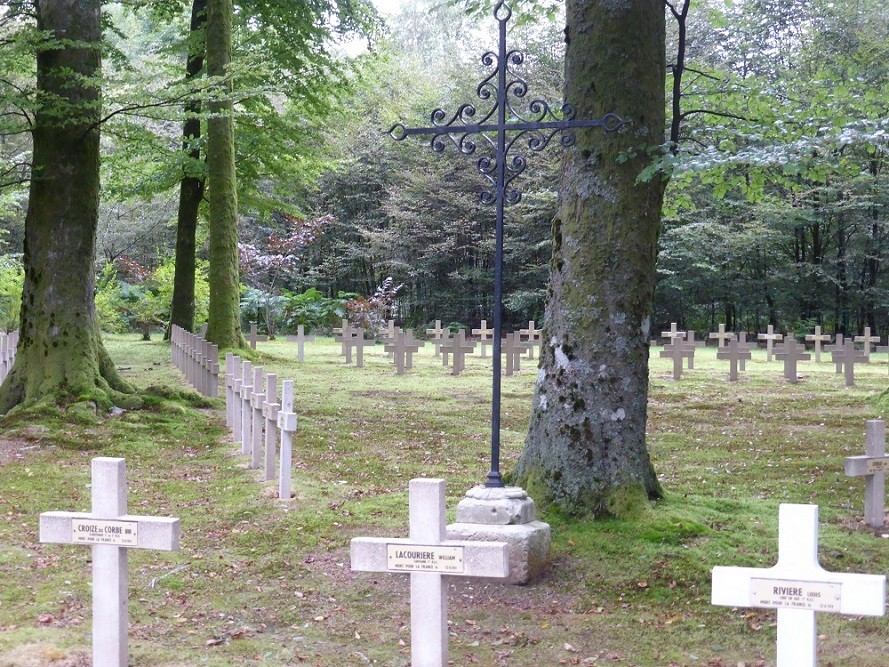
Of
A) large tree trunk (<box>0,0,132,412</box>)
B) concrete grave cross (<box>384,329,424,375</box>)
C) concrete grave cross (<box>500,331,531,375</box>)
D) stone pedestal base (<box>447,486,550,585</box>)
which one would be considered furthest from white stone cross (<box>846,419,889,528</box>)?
concrete grave cross (<box>384,329,424,375</box>)

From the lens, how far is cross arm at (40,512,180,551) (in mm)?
4215

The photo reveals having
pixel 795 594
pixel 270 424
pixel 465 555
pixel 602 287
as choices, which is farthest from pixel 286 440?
pixel 795 594

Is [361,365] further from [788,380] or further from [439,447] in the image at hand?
[439,447]

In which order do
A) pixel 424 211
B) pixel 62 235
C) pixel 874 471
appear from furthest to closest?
pixel 424 211, pixel 62 235, pixel 874 471

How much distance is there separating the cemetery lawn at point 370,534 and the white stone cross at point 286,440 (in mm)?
122

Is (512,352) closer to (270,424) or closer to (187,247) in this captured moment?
(187,247)

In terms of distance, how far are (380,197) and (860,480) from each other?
113 ft

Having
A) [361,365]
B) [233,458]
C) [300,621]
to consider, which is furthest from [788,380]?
[300,621]

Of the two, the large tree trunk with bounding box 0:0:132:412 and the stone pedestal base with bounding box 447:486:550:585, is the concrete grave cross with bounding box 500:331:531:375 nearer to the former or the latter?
the large tree trunk with bounding box 0:0:132:412

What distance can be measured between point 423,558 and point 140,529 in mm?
1245

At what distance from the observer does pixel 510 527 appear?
18.8 ft

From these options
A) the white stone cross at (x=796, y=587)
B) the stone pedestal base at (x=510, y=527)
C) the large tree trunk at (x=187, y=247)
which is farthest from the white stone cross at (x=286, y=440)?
the large tree trunk at (x=187, y=247)

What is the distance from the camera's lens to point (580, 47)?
6.80 metres

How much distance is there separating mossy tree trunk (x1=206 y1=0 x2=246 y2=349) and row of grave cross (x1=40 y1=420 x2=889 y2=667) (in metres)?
14.3
